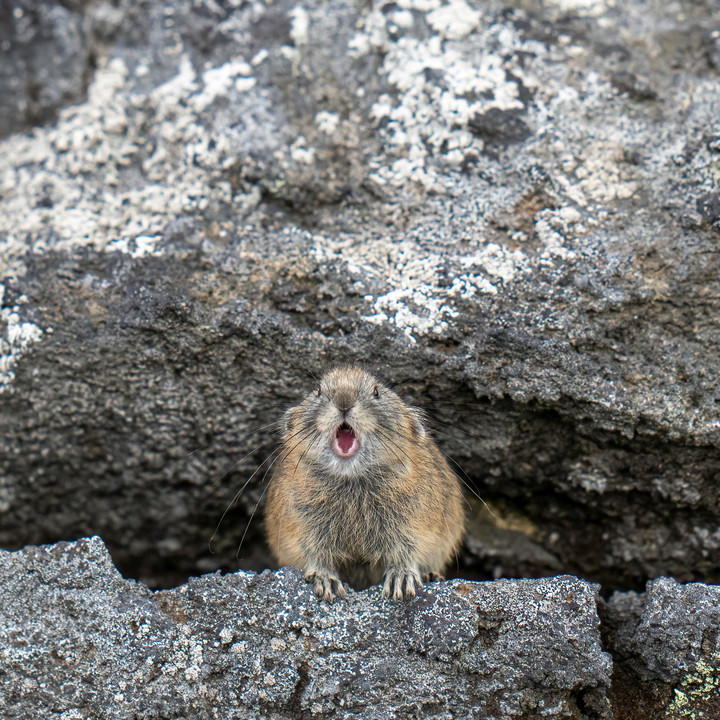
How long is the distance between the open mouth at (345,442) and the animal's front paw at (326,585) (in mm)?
667

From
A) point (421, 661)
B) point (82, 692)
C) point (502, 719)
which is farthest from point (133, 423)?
point (502, 719)

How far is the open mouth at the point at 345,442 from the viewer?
4.96m

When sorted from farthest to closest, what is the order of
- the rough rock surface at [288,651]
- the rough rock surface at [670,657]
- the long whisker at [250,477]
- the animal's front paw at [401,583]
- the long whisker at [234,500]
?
the long whisker at [234,500] < the long whisker at [250,477] < the animal's front paw at [401,583] < the rough rock surface at [670,657] < the rough rock surface at [288,651]

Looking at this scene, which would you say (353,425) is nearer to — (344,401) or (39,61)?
(344,401)

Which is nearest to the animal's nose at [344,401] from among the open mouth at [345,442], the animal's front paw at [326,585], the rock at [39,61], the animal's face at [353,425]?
the animal's face at [353,425]

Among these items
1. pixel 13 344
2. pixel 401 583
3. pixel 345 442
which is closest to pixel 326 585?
pixel 401 583

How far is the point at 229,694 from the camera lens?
4.04 metres

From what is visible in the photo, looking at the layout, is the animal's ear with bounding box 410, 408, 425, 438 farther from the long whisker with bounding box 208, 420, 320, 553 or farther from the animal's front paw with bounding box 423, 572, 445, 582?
the animal's front paw with bounding box 423, 572, 445, 582

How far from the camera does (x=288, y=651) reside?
4133mm

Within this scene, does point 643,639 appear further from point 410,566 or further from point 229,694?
point 229,694

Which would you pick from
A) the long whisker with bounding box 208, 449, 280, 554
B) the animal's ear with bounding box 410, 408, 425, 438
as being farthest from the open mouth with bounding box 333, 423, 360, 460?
the long whisker with bounding box 208, 449, 280, 554

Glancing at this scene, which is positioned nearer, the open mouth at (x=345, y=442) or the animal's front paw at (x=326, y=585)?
the animal's front paw at (x=326, y=585)

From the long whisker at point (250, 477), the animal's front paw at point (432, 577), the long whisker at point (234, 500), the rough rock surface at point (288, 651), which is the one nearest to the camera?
the rough rock surface at point (288, 651)

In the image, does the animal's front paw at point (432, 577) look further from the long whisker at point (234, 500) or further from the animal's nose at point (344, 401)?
the long whisker at point (234, 500)
